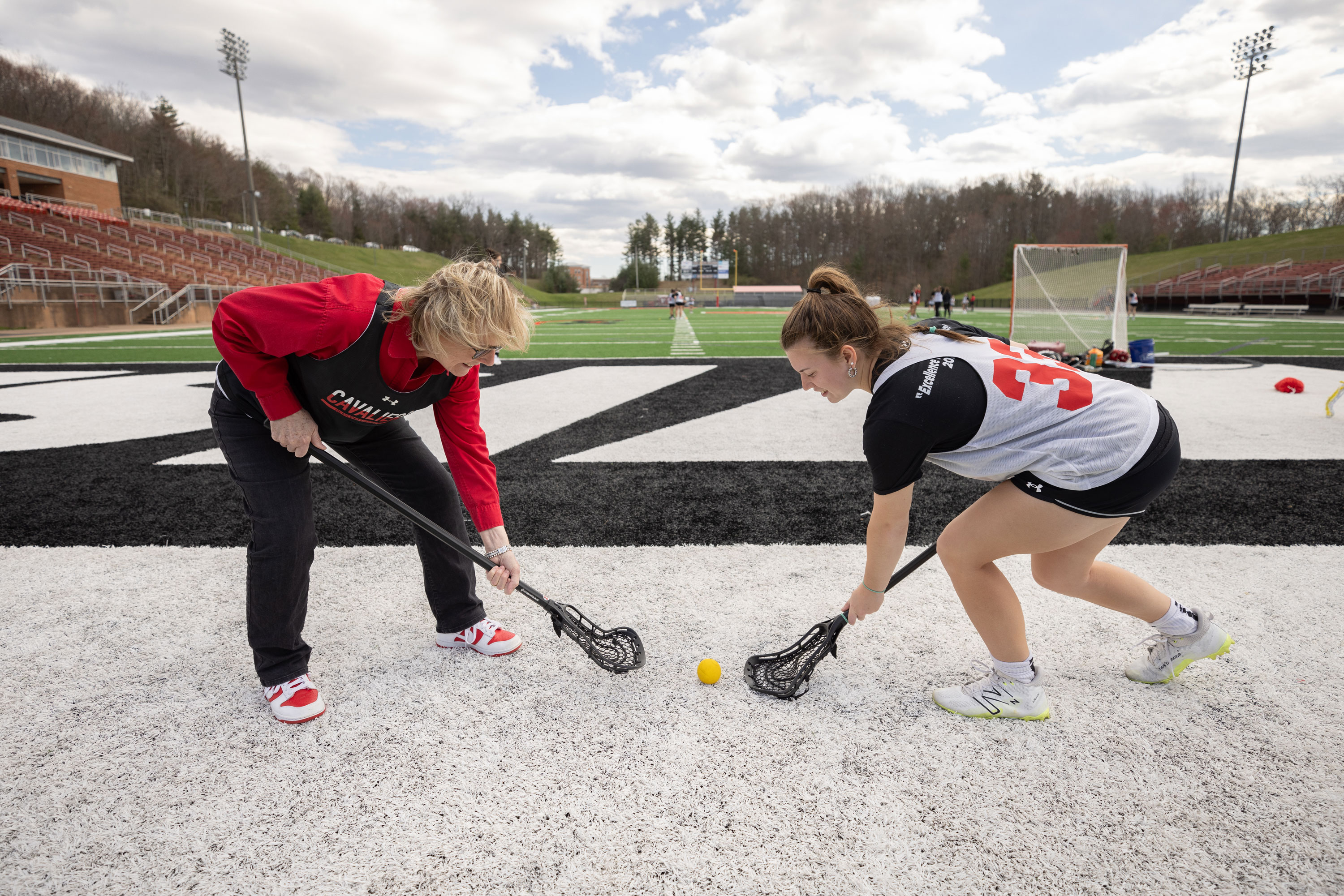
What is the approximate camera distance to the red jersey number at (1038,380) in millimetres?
2008

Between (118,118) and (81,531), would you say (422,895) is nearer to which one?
(81,531)

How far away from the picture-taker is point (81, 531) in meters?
4.20

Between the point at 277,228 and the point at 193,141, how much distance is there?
11459 millimetres

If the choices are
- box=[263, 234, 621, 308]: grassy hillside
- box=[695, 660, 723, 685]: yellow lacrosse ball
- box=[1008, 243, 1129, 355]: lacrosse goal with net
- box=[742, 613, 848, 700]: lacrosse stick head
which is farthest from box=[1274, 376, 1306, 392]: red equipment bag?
box=[263, 234, 621, 308]: grassy hillside

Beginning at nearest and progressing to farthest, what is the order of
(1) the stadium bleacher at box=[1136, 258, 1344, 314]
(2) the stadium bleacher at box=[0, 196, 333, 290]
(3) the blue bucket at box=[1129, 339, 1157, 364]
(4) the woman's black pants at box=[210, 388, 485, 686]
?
(4) the woman's black pants at box=[210, 388, 485, 686]
(3) the blue bucket at box=[1129, 339, 1157, 364]
(2) the stadium bleacher at box=[0, 196, 333, 290]
(1) the stadium bleacher at box=[1136, 258, 1344, 314]

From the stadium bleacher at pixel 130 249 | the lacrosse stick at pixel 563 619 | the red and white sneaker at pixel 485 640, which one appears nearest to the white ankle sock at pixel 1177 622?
the lacrosse stick at pixel 563 619

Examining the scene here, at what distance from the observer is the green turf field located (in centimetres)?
1440

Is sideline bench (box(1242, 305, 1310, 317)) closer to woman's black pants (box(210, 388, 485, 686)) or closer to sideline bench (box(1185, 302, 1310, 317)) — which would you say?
sideline bench (box(1185, 302, 1310, 317))

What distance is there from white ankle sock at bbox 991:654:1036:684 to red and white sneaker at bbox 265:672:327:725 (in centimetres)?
249

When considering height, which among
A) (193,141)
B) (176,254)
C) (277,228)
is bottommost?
(176,254)

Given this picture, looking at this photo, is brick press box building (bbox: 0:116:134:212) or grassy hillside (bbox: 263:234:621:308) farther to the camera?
grassy hillside (bbox: 263:234:621:308)

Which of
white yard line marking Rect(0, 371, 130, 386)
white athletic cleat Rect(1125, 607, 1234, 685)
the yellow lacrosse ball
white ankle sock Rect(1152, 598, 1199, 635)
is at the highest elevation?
white yard line marking Rect(0, 371, 130, 386)

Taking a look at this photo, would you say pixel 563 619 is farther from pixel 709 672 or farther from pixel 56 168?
pixel 56 168

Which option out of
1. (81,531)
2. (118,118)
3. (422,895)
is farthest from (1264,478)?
(118,118)
